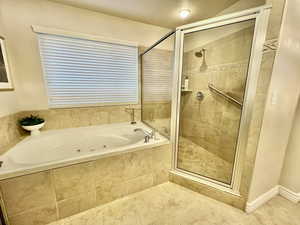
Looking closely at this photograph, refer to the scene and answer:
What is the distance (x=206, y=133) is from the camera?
238cm

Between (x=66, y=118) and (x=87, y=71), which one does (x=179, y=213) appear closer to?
(x=66, y=118)

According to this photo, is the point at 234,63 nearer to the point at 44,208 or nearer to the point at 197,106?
the point at 197,106

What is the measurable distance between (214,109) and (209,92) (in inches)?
12.4

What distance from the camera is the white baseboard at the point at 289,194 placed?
148 cm

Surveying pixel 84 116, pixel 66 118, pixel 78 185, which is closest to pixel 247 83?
pixel 78 185

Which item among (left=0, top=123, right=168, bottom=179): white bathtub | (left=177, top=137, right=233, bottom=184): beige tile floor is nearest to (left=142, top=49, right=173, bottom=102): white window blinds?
(left=0, top=123, right=168, bottom=179): white bathtub

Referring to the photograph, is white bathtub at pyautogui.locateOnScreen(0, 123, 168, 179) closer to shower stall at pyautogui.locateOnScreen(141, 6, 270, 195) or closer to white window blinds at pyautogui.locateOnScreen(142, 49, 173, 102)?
shower stall at pyautogui.locateOnScreen(141, 6, 270, 195)

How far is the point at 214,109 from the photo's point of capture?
7.34 ft

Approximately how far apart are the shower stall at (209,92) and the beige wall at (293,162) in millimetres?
563

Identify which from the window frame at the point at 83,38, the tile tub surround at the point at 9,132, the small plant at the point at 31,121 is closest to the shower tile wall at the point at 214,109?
the window frame at the point at 83,38

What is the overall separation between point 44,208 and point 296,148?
8.90ft

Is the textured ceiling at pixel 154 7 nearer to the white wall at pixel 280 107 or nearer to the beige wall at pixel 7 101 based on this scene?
the white wall at pixel 280 107

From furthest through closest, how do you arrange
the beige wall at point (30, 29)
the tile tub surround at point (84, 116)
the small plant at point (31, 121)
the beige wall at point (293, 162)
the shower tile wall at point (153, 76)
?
the shower tile wall at point (153, 76), the tile tub surround at point (84, 116), the small plant at point (31, 121), the beige wall at point (30, 29), the beige wall at point (293, 162)

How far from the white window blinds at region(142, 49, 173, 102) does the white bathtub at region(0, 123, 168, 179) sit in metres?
0.68
